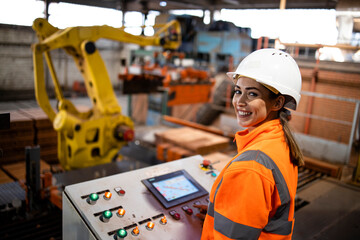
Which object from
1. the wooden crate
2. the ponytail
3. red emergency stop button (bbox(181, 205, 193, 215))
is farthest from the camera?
the wooden crate

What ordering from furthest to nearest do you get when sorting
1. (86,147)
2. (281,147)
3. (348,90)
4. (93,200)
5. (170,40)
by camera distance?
1. (348,90)
2. (170,40)
3. (86,147)
4. (93,200)
5. (281,147)

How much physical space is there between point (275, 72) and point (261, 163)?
0.59 metres

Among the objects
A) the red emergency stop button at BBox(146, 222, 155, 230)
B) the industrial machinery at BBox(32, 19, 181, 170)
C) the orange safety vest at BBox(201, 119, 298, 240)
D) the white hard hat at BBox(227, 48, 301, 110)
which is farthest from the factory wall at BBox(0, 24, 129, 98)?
the orange safety vest at BBox(201, 119, 298, 240)

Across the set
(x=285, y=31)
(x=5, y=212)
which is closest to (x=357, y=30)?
(x=285, y=31)

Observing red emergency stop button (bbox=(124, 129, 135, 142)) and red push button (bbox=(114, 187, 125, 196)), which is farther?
red emergency stop button (bbox=(124, 129, 135, 142))

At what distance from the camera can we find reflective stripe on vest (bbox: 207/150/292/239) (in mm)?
1561

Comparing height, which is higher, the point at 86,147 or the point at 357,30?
the point at 357,30

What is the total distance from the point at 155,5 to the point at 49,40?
4.96m

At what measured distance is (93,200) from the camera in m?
2.28

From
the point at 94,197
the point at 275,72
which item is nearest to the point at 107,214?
the point at 94,197

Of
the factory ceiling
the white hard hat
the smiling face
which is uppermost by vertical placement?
the factory ceiling

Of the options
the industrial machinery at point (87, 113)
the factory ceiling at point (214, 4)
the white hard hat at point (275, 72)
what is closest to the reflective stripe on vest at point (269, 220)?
the white hard hat at point (275, 72)

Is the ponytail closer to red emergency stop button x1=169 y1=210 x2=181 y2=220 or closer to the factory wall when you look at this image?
red emergency stop button x1=169 y1=210 x2=181 y2=220

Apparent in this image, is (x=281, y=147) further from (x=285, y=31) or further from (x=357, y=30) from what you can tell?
(x=357, y=30)
